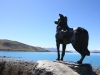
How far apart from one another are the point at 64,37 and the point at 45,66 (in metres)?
2.09

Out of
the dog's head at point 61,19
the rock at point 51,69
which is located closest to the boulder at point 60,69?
the rock at point 51,69

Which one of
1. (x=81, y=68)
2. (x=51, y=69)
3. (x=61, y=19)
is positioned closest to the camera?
(x=51, y=69)

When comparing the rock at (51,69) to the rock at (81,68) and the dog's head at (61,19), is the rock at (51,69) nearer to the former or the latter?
the rock at (81,68)

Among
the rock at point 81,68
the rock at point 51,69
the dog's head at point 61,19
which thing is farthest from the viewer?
the dog's head at point 61,19

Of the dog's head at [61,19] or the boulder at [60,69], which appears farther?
the dog's head at [61,19]

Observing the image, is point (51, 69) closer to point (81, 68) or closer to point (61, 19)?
point (81, 68)

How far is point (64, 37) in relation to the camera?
32.2 ft

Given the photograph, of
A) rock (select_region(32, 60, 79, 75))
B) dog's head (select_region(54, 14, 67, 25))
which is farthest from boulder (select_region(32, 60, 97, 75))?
dog's head (select_region(54, 14, 67, 25))

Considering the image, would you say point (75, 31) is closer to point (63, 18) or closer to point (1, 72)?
point (63, 18)

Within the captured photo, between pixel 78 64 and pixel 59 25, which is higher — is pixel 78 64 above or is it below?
below

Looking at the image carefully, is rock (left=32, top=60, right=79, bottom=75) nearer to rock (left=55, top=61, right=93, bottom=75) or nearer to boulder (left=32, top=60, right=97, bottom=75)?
boulder (left=32, top=60, right=97, bottom=75)

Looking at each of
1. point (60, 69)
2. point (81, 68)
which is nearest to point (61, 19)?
point (81, 68)

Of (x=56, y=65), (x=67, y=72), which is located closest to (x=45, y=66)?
(x=56, y=65)

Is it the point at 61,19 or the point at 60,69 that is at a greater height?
the point at 61,19
